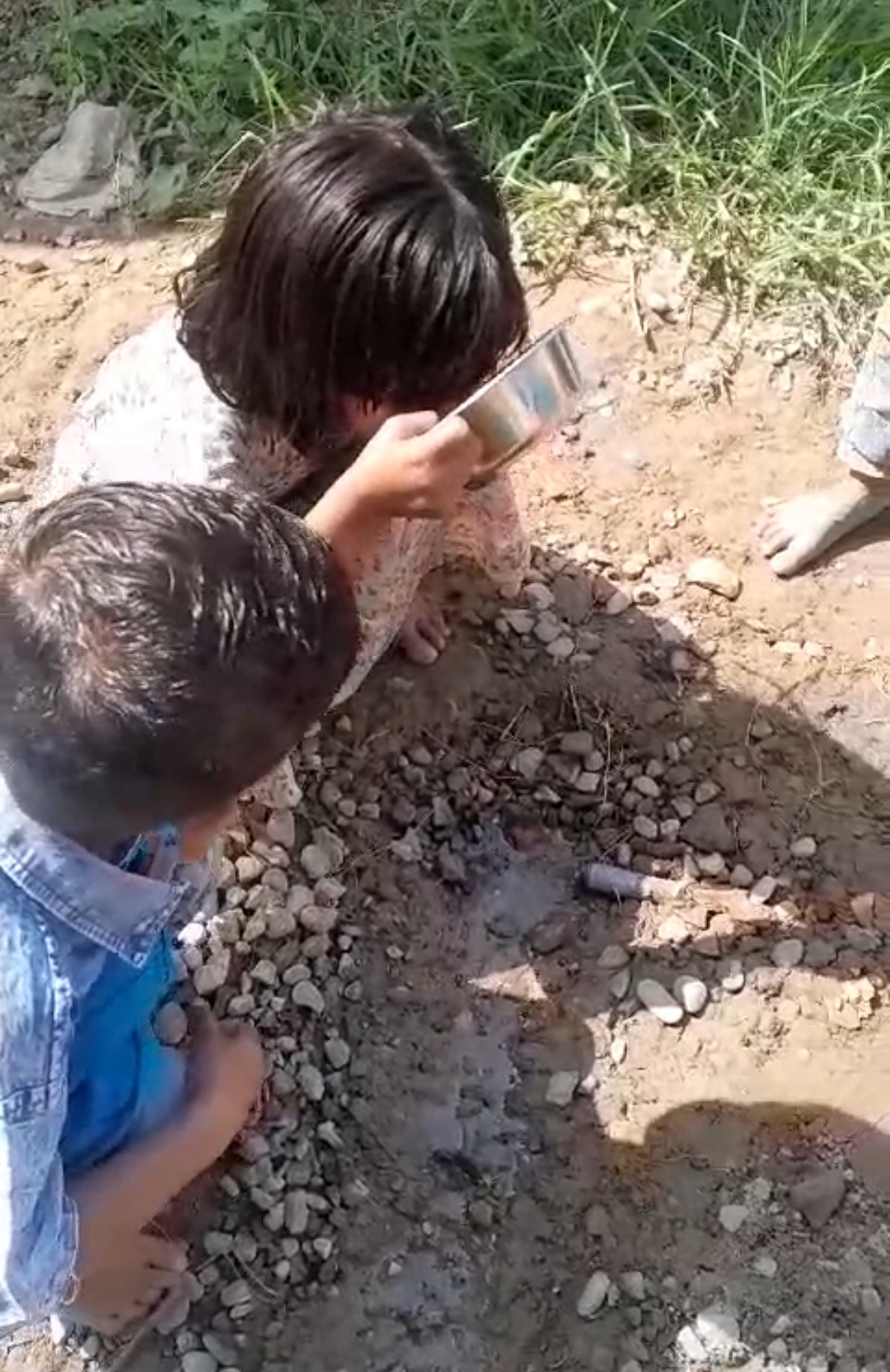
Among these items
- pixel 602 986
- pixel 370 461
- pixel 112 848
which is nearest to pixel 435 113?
pixel 370 461

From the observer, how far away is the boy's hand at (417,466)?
1.46 m

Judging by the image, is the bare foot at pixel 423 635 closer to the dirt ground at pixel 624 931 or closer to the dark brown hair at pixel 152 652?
the dirt ground at pixel 624 931

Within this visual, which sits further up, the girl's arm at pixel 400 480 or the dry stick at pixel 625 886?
the girl's arm at pixel 400 480

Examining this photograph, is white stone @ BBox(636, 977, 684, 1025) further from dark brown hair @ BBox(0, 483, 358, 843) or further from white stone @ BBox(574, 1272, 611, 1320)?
dark brown hair @ BBox(0, 483, 358, 843)

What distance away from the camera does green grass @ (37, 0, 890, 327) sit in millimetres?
2508

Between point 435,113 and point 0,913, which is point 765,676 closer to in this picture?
point 435,113

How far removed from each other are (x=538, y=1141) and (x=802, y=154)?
4.72 ft

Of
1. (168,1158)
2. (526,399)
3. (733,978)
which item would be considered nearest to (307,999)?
(168,1158)

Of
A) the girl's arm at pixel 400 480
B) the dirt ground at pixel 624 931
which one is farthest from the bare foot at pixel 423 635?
the girl's arm at pixel 400 480

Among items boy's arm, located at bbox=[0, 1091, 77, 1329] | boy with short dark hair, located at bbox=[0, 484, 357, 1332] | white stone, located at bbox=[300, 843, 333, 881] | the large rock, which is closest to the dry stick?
white stone, located at bbox=[300, 843, 333, 881]

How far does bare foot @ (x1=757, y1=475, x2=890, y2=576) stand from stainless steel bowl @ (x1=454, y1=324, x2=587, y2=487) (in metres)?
0.82

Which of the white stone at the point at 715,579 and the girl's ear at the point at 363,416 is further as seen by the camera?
the white stone at the point at 715,579

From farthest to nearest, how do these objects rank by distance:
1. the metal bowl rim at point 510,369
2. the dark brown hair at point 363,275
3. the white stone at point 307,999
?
the white stone at point 307,999, the dark brown hair at point 363,275, the metal bowl rim at point 510,369

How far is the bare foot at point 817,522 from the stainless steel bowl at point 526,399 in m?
0.82
